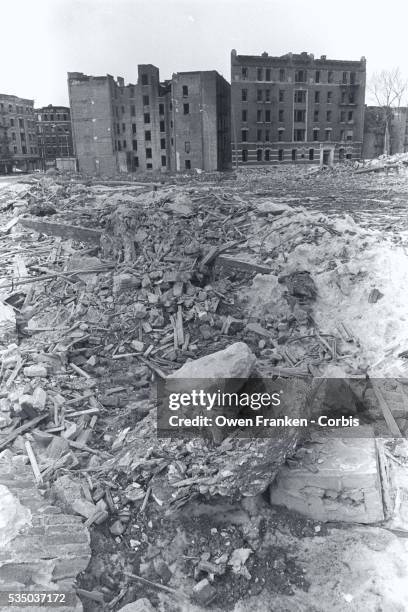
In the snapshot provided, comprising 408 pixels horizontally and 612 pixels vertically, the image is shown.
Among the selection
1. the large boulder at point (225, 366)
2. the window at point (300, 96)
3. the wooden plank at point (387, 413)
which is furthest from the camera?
→ the window at point (300, 96)

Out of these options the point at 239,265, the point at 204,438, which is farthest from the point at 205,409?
the point at 239,265

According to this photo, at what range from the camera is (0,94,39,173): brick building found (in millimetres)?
76625

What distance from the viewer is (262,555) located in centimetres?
609

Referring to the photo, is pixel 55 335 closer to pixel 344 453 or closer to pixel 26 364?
pixel 26 364

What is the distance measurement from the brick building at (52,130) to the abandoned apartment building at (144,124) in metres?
31.5

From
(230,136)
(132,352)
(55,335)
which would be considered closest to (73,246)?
(55,335)

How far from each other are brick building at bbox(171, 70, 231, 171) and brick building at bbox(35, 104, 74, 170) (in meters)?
39.0

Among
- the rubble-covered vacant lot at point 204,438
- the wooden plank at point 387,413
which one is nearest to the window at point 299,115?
the rubble-covered vacant lot at point 204,438

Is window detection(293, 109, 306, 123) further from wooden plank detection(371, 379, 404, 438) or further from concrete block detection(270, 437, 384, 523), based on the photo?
concrete block detection(270, 437, 384, 523)

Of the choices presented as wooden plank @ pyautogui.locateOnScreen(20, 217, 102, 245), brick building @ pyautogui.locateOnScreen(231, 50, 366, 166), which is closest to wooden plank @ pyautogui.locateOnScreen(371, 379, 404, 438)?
wooden plank @ pyautogui.locateOnScreen(20, 217, 102, 245)

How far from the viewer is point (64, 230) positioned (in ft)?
58.5

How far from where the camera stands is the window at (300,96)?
58719 mm

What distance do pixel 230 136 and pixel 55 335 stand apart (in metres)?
55.8

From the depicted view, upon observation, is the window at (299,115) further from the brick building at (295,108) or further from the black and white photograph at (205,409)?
the black and white photograph at (205,409)
